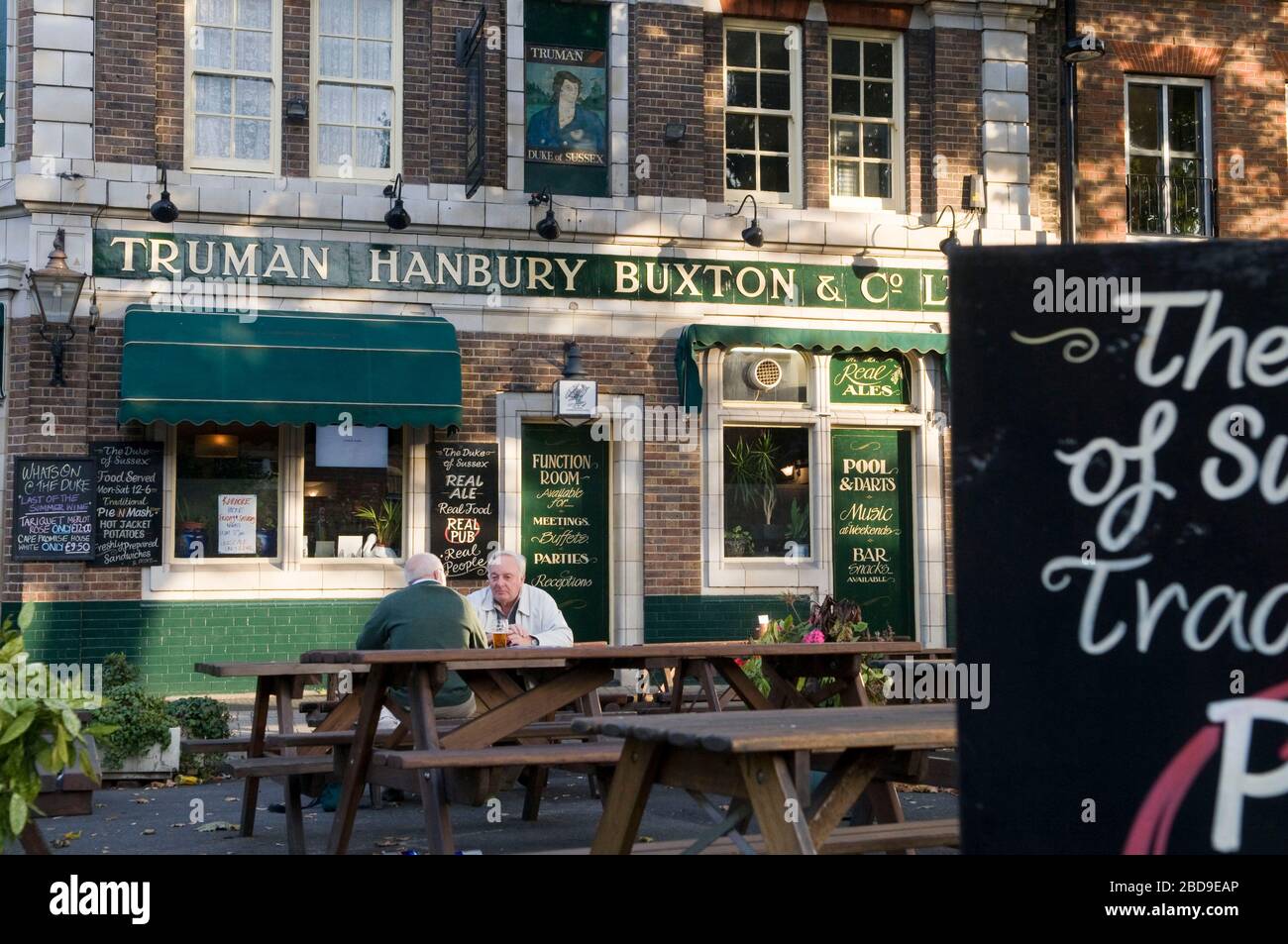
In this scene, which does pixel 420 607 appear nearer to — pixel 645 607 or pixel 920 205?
pixel 645 607

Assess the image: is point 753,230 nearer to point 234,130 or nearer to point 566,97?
point 566,97

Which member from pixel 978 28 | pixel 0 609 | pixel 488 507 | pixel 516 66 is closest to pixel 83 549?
pixel 0 609

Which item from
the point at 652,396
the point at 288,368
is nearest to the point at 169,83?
the point at 288,368

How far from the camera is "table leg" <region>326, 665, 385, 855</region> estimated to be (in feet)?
21.5

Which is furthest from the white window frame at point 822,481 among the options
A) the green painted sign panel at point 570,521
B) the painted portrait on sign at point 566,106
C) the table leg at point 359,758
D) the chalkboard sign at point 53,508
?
the table leg at point 359,758

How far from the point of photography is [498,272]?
1448 centimetres

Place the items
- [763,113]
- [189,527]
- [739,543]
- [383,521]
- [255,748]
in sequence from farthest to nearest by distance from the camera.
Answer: [763,113] → [739,543] → [383,521] → [189,527] → [255,748]

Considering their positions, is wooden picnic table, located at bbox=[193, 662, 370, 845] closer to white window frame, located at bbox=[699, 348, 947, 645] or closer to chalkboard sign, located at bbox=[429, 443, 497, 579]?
chalkboard sign, located at bbox=[429, 443, 497, 579]

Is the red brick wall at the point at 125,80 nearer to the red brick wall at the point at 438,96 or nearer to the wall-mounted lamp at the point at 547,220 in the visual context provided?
the red brick wall at the point at 438,96

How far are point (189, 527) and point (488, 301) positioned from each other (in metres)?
3.36

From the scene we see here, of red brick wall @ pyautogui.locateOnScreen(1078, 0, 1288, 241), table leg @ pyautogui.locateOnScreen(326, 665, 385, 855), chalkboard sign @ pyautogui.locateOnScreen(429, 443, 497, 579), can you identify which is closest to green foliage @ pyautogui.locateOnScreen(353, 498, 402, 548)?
chalkboard sign @ pyautogui.locateOnScreen(429, 443, 497, 579)

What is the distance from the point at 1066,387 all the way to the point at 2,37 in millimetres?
12841
